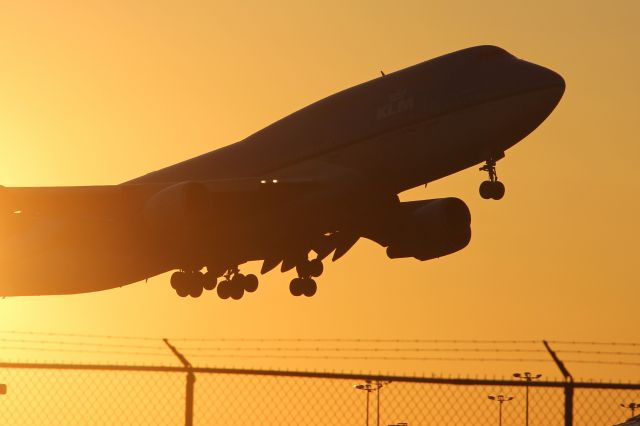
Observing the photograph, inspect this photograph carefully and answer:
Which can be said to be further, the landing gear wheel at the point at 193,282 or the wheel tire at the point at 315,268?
the wheel tire at the point at 315,268

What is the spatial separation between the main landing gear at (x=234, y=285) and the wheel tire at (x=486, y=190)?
1056 centimetres

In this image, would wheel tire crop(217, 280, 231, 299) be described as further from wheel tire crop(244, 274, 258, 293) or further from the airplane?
wheel tire crop(244, 274, 258, 293)

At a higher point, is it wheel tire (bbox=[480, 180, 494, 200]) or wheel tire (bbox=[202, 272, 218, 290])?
wheel tire (bbox=[202, 272, 218, 290])

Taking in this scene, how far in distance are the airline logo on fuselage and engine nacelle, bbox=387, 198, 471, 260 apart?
23.7 ft

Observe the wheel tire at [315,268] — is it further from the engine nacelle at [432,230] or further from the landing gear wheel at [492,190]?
the landing gear wheel at [492,190]

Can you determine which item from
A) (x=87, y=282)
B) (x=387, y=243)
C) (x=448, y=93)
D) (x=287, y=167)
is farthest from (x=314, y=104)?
(x=87, y=282)

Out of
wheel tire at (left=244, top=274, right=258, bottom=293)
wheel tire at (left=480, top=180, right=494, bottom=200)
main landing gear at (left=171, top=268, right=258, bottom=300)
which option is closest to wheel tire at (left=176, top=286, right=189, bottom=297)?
main landing gear at (left=171, top=268, right=258, bottom=300)

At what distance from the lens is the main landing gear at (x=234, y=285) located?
40.7 meters

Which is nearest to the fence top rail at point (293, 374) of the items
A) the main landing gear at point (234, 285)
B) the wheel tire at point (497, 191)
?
the wheel tire at point (497, 191)

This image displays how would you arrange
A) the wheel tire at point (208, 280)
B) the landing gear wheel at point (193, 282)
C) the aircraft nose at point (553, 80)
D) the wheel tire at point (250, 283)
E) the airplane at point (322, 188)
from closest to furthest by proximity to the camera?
the airplane at point (322, 188) < the aircraft nose at point (553, 80) < the landing gear wheel at point (193, 282) < the wheel tire at point (208, 280) < the wheel tire at point (250, 283)

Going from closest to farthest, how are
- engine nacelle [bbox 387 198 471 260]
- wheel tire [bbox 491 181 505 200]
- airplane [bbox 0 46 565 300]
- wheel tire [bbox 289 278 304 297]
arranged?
wheel tire [bbox 491 181 505 200] → airplane [bbox 0 46 565 300] → engine nacelle [bbox 387 198 471 260] → wheel tire [bbox 289 278 304 297]

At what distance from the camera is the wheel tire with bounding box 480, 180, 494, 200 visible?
33031mm

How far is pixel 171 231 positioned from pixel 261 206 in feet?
8.75

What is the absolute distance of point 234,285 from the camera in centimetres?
4075
